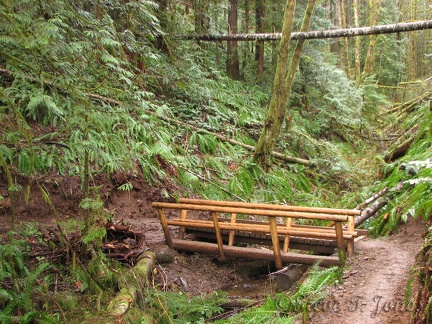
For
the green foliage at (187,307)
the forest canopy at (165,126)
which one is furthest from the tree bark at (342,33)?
the green foliage at (187,307)

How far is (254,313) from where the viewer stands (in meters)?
4.98

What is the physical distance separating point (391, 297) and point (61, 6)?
5.27m

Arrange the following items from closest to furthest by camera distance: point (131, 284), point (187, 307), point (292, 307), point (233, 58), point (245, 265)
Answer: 1. point (292, 307)
2. point (131, 284)
3. point (187, 307)
4. point (245, 265)
5. point (233, 58)

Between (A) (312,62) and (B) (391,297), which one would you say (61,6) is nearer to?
(B) (391,297)

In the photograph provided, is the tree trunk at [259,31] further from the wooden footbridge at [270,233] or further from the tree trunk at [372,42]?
the wooden footbridge at [270,233]

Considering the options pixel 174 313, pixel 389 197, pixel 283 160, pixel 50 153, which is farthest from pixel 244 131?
pixel 174 313

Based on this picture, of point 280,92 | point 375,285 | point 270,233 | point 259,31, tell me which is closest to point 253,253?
point 270,233

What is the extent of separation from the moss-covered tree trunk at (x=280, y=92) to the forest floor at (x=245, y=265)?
3.80 m

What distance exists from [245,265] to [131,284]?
327 centimetres

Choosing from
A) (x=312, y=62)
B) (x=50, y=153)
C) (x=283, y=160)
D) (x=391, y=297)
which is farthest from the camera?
(x=312, y=62)

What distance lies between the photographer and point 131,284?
5156mm

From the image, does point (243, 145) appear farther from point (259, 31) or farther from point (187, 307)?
point (187, 307)

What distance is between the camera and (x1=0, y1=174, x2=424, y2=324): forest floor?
15.2 feet

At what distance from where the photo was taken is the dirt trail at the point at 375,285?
4.36 meters
